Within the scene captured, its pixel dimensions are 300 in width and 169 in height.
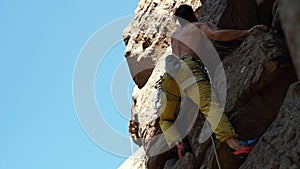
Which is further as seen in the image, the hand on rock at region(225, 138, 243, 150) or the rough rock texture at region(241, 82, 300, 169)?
the hand on rock at region(225, 138, 243, 150)

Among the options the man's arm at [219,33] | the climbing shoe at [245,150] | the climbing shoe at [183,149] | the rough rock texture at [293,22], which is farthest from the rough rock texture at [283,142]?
the rough rock texture at [293,22]

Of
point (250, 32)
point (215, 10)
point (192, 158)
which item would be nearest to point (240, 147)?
point (192, 158)

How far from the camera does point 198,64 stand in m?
7.25

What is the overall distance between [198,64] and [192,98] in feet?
1.87

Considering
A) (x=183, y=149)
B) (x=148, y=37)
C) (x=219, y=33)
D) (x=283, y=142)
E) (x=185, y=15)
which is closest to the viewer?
(x=283, y=142)

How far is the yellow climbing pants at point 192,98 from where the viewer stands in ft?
21.5

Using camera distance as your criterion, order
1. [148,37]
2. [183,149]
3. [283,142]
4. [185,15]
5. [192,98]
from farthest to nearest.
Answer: [148,37] < [183,149] < [185,15] < [192,98] < [283,142]

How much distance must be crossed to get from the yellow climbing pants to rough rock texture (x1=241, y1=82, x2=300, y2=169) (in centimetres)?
60

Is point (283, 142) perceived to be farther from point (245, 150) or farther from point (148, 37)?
point (148, 37)

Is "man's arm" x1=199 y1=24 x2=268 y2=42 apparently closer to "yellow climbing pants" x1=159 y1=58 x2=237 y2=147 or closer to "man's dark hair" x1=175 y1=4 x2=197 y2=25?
"man's dark hair" x1=175 y1=4 x2=197 y2=25

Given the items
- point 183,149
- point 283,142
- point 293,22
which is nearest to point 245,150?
point 283,142

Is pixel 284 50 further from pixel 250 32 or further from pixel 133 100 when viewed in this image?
pixel 133 100

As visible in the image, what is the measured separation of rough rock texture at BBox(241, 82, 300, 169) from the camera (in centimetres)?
551

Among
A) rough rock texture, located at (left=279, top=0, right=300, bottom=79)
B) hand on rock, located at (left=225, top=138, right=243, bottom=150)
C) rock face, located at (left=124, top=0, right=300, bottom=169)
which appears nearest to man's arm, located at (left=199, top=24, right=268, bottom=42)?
rock face, located at (left=124, top=0, right=300, bottom=169)
